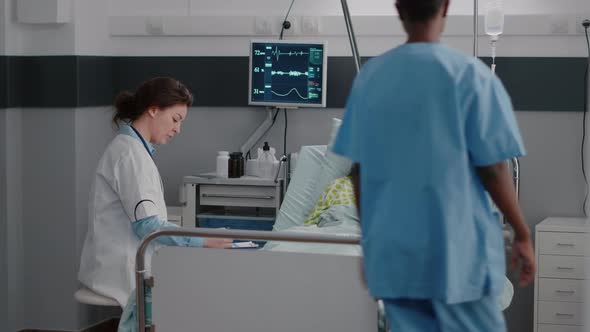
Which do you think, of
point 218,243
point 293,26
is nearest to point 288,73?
point 293,26

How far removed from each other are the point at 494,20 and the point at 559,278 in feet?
4.51

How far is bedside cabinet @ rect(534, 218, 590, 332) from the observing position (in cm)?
492

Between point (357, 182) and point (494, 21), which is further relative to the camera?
point (494, 21)

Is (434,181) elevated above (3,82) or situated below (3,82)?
below

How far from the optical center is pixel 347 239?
2945 millimetres

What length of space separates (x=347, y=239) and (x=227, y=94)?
9.87ft

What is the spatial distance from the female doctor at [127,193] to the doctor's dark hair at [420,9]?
180 centimetres

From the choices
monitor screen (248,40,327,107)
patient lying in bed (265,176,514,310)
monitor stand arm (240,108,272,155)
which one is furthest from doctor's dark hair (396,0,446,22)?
monitor stand arm (240,108,272,155)

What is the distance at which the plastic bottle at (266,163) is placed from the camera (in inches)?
214

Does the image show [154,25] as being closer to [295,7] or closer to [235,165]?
[295,7]

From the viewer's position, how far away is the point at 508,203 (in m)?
2.17

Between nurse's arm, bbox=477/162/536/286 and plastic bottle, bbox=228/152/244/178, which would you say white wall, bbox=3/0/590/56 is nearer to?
plastic bottle, bbox=228/152/244/178

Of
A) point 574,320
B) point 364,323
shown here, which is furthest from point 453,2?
point 364,323

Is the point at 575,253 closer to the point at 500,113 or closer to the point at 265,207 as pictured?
the point at 265,207
